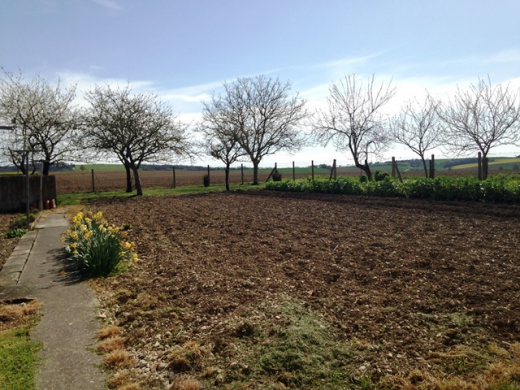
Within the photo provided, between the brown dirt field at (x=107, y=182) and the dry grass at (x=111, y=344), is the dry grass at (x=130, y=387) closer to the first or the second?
the dry grass at (x=111, y=344)

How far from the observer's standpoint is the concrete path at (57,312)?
3213 mm

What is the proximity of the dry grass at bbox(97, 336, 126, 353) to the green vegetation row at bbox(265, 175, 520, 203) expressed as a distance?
12.3 metres

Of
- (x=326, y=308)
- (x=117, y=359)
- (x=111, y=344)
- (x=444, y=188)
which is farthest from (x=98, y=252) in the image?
(x=444, y=188)

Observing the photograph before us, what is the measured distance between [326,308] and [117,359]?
2110 mm

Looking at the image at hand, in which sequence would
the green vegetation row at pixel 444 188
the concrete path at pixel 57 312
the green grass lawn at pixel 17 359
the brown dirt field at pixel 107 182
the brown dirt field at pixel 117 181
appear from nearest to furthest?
the green grass lawn at pixel 17 359 → the concrete path at pixel 57 312 → the green vegetation row at pixel 444 188 → the brown dirt field at pixel 117 181 → the brown dirt field at pixel 107 182

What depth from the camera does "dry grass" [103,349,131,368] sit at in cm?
337

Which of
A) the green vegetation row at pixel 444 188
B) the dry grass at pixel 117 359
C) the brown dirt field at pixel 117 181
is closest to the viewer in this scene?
the dry grass at pixel 117 359

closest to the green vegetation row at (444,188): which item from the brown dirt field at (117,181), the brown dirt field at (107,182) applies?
the brown dirt field at (117,181)

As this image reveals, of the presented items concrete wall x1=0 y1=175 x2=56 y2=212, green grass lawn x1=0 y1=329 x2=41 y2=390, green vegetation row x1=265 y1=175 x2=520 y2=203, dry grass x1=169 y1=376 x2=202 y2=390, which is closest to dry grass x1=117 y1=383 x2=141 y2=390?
dry grass x1=169 y1=376 x2=202 y2=390

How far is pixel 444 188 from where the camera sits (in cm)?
1438

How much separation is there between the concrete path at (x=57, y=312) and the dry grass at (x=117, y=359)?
8 cm

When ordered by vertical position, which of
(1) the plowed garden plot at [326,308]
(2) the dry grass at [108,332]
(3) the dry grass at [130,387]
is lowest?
(3) the dry grass at [130,387]

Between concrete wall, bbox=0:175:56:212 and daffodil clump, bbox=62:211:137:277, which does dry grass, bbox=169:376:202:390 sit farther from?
concrete wall, bbox=0:175:56:212

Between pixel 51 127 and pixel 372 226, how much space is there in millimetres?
16784
